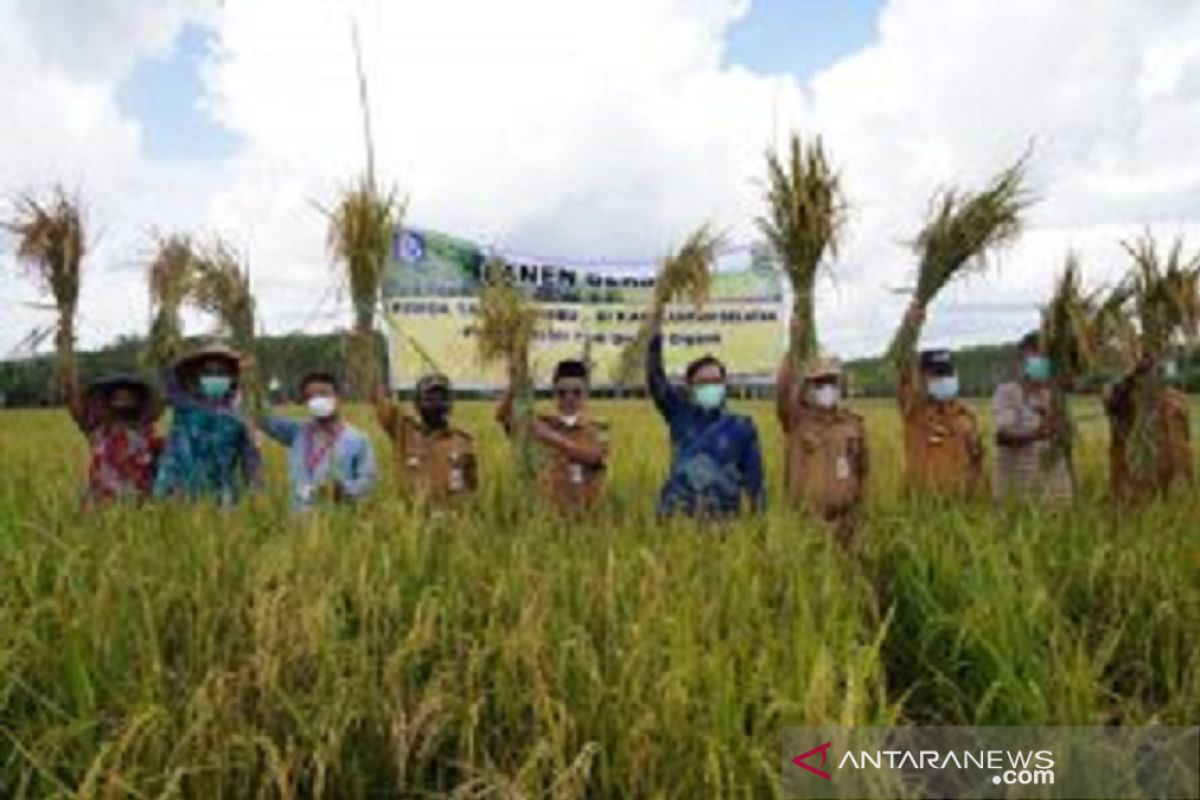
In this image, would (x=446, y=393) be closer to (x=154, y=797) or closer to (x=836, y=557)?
(x=836, y=557)

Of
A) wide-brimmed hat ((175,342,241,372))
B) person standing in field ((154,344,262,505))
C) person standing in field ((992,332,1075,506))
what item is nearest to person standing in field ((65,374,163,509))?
person standing in field ((154,344,262,505))

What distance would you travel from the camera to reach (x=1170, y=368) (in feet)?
17.5

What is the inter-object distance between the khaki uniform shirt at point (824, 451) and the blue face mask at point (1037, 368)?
79cm

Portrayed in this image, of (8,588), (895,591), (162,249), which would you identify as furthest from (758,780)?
(162,249)

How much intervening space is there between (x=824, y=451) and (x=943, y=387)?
1.06 m

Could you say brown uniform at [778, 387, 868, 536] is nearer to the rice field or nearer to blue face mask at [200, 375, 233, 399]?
the rice field

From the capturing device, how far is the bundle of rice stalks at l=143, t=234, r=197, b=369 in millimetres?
6191

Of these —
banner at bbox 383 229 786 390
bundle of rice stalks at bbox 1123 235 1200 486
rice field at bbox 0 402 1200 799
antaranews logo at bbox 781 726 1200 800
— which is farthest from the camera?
banner at bbox 383 229 786 390

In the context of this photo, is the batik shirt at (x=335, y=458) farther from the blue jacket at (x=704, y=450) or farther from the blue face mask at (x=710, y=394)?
the blue face mask at (x=710, y=394)

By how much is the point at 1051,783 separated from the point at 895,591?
49.8 inches

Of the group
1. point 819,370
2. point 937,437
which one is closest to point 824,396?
point 819,370

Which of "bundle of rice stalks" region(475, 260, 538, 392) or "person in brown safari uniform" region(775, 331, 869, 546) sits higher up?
"bundle of rice stalks" region(475, 260, 538, 392)

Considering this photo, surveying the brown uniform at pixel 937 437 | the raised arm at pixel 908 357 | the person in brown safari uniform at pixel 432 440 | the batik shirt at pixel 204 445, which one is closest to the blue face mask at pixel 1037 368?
the brown uniform at pixel 937 437

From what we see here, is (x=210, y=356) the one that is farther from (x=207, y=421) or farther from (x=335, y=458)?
(x=335, y=458)
